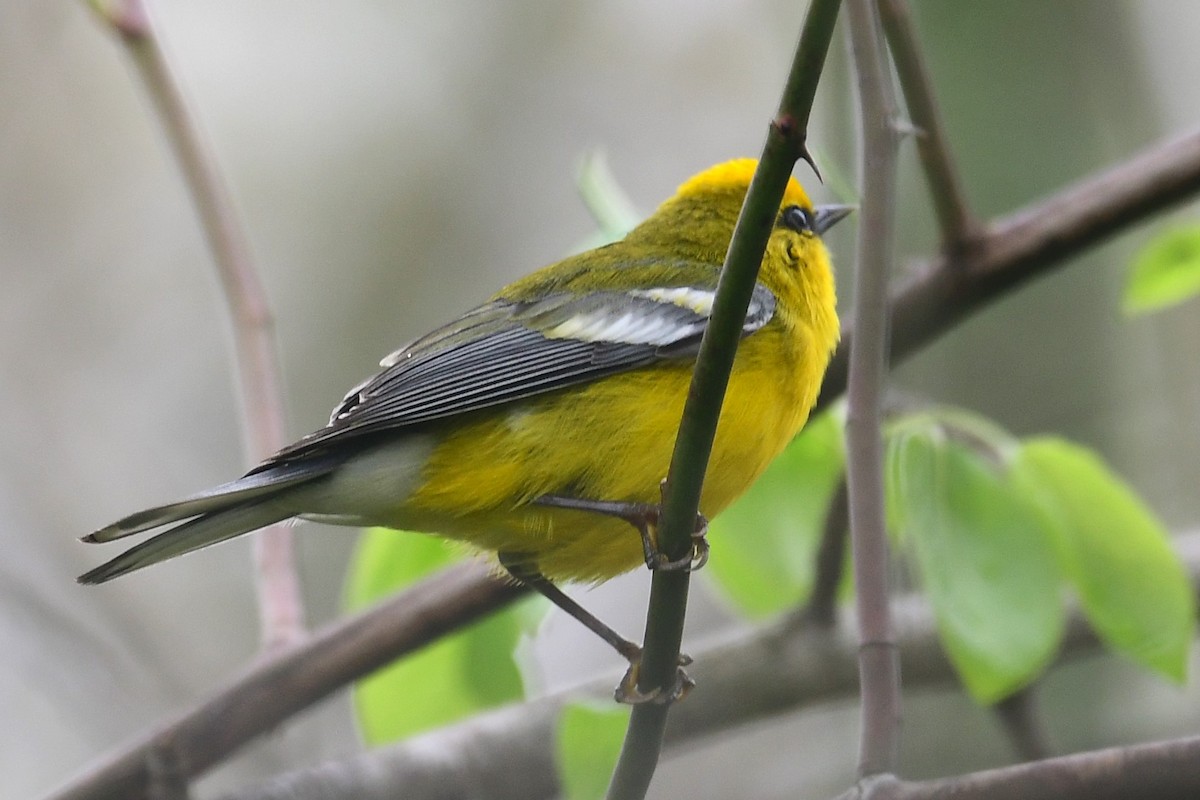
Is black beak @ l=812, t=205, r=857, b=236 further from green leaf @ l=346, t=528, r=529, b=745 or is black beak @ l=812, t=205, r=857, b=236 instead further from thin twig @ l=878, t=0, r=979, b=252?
green leaf @ l=346, t=528, r=529, b=745

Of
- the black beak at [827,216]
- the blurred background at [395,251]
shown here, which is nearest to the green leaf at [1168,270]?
the black beak at [827,216]

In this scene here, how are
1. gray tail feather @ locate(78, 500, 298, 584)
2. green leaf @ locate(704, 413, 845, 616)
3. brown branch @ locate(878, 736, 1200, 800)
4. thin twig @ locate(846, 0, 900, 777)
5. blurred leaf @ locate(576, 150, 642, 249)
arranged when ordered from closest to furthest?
brown branch @ locate(878, 736, 1200, 800) < gray tail feather @ locate(78, 500, 298, 584) < thin twig @ locate(846, 0, 900, 777) < green leaf @ locate(704, 413, 845, 616) < blurred leaf @ locate(576, 150, 642, 249)

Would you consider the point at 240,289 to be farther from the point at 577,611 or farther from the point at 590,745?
the point at 590,745

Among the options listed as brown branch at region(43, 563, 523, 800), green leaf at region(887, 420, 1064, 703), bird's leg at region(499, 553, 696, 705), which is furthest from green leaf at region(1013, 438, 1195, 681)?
brown branch at region(43, 563, 523, 800)

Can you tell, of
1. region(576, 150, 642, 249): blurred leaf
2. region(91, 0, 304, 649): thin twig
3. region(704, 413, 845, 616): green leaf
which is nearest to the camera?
region(704, 413, 845, 616): green leaf

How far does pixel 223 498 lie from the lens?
2.16m

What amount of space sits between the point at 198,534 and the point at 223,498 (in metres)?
0.10

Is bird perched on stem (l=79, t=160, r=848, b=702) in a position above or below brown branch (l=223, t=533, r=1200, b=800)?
above

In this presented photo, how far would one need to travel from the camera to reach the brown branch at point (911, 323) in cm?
266

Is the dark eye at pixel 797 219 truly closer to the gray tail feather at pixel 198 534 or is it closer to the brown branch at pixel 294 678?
the brown branch at pixel 294 678

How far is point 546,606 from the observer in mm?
2936

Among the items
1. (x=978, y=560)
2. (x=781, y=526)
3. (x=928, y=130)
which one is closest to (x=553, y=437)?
(x=781, y=526)

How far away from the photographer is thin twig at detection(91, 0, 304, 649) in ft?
10.1

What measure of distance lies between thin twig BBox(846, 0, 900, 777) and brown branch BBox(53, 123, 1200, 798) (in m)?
0.58
